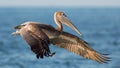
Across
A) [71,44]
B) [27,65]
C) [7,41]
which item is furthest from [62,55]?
[71,44]

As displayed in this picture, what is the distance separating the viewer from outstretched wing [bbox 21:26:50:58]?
45.7 feet

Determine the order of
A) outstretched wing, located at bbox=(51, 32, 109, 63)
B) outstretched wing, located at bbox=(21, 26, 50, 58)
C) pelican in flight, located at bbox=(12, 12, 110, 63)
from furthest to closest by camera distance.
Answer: outstretched wing, located at bbox=(51, 32, 109, 63), pelican in flight, located at bbox=(12, 12, 110, 63), outstretched wing, located at bbox=(21, 26, 50, 58)

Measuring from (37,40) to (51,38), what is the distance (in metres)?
1.75

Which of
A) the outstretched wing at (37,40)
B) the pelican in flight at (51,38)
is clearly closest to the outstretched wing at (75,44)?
the pelican in flight at (51,38)

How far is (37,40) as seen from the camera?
14.4 m

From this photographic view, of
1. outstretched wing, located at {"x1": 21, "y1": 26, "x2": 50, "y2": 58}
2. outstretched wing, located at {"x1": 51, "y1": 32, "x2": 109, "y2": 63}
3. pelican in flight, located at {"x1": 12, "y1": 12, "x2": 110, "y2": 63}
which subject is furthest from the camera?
outstretched wing, located at {"x1": 51, "y1": 32, "x2": 109, "y2": 63}

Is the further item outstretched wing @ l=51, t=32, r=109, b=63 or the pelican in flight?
outstretched wing @ l=51, t=32, r=109, b=63

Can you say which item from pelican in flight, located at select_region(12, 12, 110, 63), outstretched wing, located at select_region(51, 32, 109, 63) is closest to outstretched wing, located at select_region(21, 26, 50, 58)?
pelican in flight, located at select_region(12, 12, 110, 63)

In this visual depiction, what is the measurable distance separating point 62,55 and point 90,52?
15.3 meters

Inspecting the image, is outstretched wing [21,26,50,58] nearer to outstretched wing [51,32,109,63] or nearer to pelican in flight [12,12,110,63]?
pelican in flight [12,12,110,63]

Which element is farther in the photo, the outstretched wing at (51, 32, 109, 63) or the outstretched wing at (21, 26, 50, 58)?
the outstretched wing at (51, 32, 109, 63)

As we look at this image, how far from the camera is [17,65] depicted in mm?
27609

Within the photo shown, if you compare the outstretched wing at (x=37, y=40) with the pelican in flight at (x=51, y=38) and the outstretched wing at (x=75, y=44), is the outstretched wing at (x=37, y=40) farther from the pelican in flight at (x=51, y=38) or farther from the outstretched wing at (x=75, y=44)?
the outstretched wing at (x=75, y=44)

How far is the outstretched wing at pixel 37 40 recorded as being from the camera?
45.7ft
